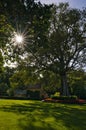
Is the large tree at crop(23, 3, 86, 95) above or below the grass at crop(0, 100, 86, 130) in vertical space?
above

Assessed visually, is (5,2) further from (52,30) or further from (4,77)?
(4,77)

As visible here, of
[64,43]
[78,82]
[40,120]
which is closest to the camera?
[40,120]

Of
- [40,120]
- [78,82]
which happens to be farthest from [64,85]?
[40,120]

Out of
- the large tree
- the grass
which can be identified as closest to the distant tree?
the large tree

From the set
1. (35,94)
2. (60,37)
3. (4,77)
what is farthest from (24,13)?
(4,77)

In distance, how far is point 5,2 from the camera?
1739 cm

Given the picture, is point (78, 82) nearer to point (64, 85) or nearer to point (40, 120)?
point (64, 85)

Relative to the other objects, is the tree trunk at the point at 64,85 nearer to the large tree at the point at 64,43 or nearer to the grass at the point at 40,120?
the large tree at the point at 64,43

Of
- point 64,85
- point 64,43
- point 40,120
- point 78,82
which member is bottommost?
point 40,120

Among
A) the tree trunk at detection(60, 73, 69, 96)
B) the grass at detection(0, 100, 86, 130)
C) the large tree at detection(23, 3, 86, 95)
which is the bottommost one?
the grass at detection(0, 100, 86, 130)

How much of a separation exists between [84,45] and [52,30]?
20.4ft

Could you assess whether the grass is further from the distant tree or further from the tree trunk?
the distant tree

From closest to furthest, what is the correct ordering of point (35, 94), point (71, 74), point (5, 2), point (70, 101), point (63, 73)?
point (5, 2), point (70, 101), point (63, 73), point (71, 74), point (35, 94)

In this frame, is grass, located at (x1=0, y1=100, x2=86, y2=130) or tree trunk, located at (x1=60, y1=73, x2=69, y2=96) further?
tree trunk, located at (x1=60, y1=73, x2=69, y2=96)
